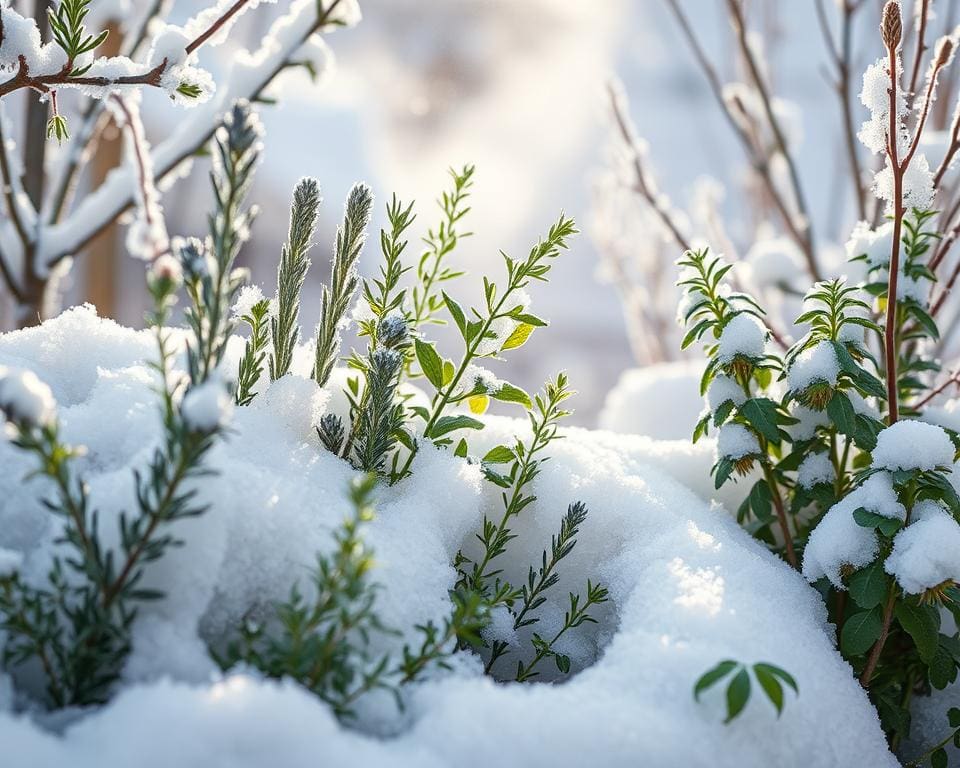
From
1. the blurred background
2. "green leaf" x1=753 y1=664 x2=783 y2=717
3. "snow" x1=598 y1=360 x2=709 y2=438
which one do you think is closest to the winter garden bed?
"green leaf" x1=753 y1=664 x2=783 y2=717

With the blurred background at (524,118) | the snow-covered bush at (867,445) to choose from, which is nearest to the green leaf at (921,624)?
the snow-covered bush at (867,445)

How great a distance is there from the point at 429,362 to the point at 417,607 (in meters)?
0.27

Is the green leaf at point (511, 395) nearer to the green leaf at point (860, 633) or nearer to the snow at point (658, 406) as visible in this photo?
the green leaf at point (860, 633)

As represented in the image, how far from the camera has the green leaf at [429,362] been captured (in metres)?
0.86

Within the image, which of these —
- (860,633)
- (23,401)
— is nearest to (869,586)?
(860,633)

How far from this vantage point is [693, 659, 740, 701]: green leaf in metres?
0.61

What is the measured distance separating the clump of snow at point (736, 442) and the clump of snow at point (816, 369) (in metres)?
0.07

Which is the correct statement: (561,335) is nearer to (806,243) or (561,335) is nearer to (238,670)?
(806,243)

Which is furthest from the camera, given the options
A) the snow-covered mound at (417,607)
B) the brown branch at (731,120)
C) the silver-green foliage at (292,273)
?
the brown branch at (731,120)

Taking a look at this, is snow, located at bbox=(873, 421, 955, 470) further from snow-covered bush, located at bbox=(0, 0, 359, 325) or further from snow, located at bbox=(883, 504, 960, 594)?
snow-covered bush, located at bbox=(0, 0, 359, 325)

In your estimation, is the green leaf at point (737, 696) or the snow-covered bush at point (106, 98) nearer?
the green leaf at point (737, 696)

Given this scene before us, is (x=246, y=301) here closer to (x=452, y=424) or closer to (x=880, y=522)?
(x=452, y=424)

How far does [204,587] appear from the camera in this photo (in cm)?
63

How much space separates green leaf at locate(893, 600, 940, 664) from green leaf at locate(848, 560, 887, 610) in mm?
30
